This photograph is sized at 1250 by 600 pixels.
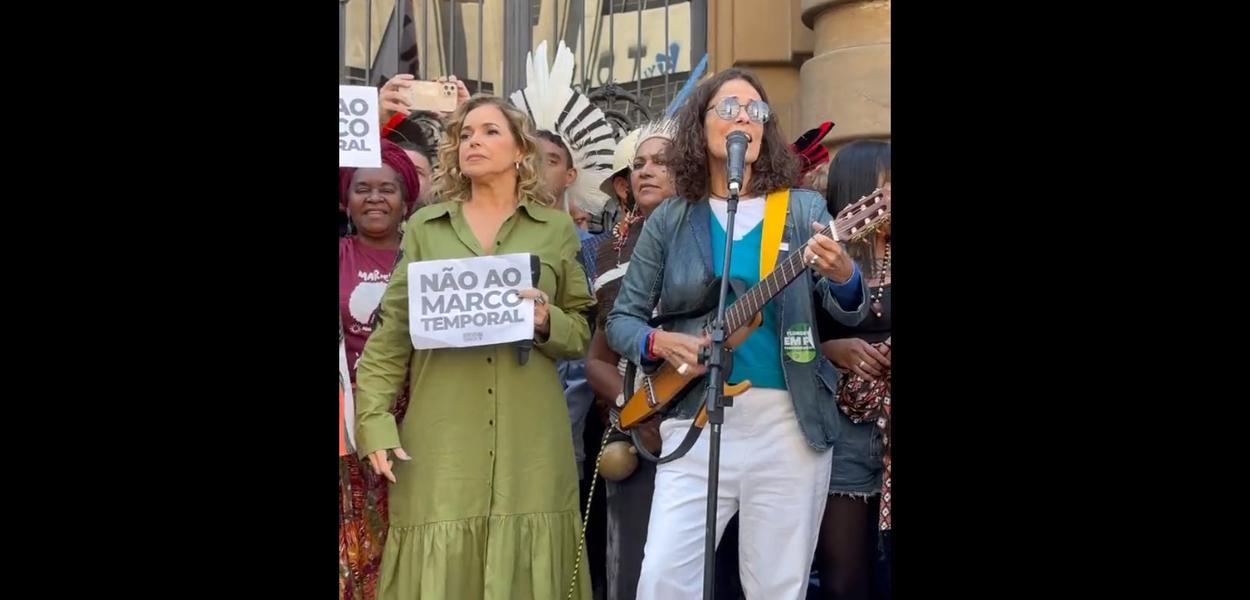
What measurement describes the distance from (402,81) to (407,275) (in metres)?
1.55

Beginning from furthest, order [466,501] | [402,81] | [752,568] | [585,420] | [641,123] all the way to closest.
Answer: [641,123]
[402,81]
[585,420]
[466,501]
[752,568]

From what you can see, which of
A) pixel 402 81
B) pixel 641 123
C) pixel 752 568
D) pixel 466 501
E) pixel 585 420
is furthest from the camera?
pixel 641 123

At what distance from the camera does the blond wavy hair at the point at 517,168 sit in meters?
6.46

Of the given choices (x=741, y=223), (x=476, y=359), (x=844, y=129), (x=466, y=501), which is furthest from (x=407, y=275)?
(x=844, y=129)

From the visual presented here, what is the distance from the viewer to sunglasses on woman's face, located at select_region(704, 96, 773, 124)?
6.00 meters

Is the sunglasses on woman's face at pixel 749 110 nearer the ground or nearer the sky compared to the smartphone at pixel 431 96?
nearer the ground

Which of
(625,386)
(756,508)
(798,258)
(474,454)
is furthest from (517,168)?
(756,508)

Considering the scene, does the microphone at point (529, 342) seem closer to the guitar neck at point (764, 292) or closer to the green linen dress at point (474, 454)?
the green linen dress at point (474, 454)

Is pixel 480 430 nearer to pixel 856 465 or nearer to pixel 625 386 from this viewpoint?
pixel 625 386

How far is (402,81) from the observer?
24.8ft

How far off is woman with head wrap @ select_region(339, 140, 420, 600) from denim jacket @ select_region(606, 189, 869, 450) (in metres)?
0.95

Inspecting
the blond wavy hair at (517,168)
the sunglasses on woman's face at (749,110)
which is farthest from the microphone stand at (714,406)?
the blond wavy hair at (517,168)

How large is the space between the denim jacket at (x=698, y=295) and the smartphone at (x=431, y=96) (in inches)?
67.3

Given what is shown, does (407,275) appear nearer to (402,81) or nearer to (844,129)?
(402,81)
